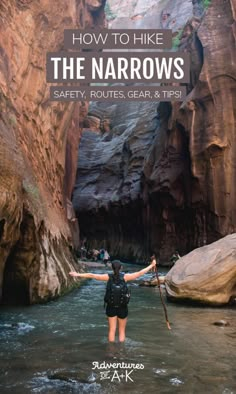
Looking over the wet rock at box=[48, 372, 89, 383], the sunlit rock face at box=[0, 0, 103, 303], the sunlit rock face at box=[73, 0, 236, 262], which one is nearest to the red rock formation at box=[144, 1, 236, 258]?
the sunlit rock face at box=[73, 0, 236, 262]

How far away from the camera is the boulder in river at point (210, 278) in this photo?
397 inches

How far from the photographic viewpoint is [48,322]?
8.20 metres

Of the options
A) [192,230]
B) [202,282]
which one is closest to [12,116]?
[202,282]

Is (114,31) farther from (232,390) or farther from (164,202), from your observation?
(164,202)

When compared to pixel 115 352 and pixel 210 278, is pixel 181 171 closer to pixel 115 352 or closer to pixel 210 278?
pixel 210 278

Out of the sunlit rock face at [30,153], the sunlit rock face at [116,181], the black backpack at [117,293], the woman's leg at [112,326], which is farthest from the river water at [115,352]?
the sunlit rock face at [116,181]

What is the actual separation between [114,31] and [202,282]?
22.0 feet

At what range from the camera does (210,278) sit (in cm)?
1009

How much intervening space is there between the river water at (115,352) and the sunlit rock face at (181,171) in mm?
15660
